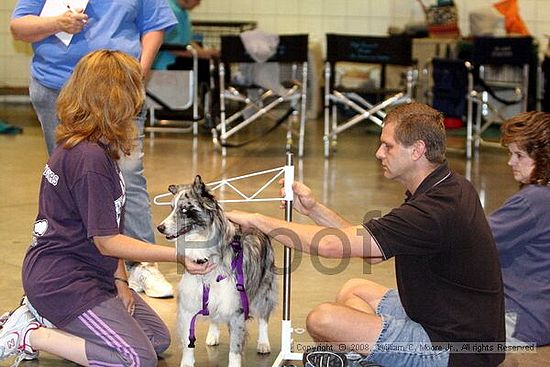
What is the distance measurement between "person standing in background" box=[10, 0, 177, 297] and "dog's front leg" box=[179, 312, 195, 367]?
3.10ft

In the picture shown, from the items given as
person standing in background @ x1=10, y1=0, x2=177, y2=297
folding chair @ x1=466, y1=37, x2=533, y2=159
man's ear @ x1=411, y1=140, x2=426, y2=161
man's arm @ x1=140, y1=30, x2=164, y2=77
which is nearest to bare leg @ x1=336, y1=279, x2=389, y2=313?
man's ear @ x1=411, y1=140, x2=426, y2=161

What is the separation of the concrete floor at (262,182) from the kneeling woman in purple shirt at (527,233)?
0.17m

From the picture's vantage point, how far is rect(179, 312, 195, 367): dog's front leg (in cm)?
370

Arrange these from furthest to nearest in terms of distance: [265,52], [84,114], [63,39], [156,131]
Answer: [156,131] → [265,52] → [63,39] → [84,114]

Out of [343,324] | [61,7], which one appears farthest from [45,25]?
[343,324]

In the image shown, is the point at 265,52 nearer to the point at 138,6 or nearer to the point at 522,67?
the point at 522,67

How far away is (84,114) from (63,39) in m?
1.25

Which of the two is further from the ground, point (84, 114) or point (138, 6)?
point (138, 6)

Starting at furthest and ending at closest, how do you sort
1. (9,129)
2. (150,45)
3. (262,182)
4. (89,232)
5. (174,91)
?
(9,129) → (174,91) → (262,182) → (150,45) → (89,232)

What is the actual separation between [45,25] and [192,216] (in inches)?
56.3

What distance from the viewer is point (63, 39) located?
455 centimetres

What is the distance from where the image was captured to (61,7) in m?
4.53

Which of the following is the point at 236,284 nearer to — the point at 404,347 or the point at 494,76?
the point at 404,347

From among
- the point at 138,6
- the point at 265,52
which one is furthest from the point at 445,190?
the point at 265,52
